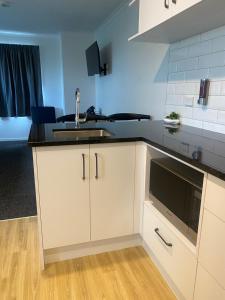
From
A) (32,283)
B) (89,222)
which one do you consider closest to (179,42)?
(89,222)

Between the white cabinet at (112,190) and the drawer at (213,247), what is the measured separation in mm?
665

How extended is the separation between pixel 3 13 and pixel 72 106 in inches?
89.4

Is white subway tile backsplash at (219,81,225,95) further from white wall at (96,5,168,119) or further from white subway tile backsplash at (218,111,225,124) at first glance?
white wall at (96,5,168,119)

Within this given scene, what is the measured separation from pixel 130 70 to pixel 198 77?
161 centimetres

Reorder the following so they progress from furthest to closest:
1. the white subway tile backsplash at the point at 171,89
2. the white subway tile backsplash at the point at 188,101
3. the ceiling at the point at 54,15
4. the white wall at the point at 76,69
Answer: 1. the white wall at the point at 76,69
2. the ceiling at the point at 54,15
3. the white subway tile backsplash at the point at 171,89
4. the white subway tile backsplash at the point at 188,101

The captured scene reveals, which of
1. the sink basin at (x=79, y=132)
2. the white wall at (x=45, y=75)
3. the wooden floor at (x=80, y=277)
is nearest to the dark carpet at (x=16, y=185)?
the wooden floor at (x=80, y=277)

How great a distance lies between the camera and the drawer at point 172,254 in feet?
3.97

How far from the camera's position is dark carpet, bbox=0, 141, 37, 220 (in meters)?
2.38

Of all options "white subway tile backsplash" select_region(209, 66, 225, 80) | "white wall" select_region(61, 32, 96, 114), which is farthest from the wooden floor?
"white wall" select_region(61, 32, 96, 114)

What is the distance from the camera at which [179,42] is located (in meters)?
2.03

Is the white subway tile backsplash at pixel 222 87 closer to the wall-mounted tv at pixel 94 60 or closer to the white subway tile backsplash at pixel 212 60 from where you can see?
the white subway tile backsplash at pixel 212 60

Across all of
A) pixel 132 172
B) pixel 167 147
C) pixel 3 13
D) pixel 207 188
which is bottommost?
pixel 132 172

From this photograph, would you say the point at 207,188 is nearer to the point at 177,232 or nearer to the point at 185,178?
the point at 185,178

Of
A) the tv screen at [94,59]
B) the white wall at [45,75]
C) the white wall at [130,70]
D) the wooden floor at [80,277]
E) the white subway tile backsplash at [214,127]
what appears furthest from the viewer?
the white wall at [45,75]
